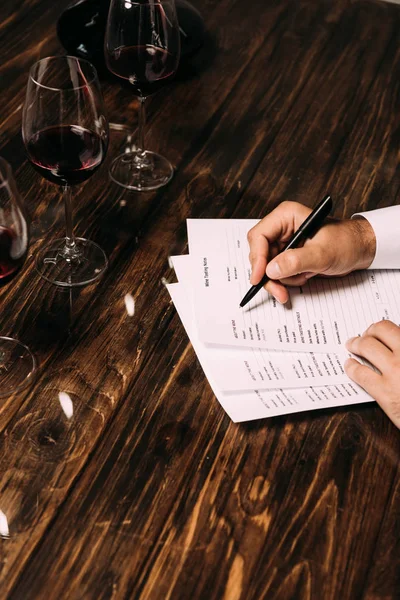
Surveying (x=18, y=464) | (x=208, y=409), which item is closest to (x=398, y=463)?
(x=208, y=409)

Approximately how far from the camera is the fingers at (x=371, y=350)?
100 cm

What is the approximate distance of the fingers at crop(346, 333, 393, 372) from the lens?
1.00 m

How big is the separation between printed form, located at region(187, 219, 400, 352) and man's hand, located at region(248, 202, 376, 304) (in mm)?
24

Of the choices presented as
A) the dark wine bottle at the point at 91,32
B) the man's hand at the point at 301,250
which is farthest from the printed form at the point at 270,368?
the dark wine bottle at the point at 91,32

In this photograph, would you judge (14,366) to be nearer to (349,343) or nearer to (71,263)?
(71,263)

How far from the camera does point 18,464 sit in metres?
0.86

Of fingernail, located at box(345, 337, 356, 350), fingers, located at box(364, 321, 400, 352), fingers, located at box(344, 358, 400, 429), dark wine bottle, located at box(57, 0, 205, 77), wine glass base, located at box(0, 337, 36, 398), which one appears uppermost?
dark wine bottle, located at box(57, 0, 205, 77)

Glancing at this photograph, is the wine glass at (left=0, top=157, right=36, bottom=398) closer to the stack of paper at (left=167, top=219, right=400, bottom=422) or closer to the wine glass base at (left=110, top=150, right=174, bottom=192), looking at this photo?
the stack of paper at (left=167, top=219, right=400, bottom=422)

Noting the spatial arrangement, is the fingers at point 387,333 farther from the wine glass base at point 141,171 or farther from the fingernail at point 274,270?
the wine glass base at point 141,171

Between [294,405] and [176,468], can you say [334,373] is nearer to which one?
[294,405]

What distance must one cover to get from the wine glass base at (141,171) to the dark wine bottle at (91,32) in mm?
268

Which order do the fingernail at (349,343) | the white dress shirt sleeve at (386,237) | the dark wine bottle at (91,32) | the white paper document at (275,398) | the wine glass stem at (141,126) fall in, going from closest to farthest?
the white paper document at (275,398), the fingernail at (349,343), the white dress shirt sleeve at (386,237), the wine glass stem at (141,126), the dark wine bottle at (91,32)

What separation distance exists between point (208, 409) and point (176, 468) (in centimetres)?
10

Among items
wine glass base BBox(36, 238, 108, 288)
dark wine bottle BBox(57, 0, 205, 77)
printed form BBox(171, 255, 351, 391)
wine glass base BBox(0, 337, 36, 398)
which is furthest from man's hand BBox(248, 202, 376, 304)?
dark wine bottle BBox(57, 0, 205, 77)
